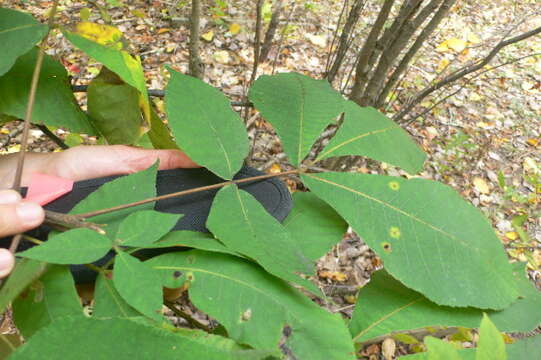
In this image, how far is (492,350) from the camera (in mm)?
477

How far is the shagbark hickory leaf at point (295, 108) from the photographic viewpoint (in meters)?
0.81

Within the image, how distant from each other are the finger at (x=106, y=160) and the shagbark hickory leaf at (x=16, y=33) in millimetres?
369

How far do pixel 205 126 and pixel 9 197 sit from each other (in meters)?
0.40

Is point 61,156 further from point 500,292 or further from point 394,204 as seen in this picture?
point 500,292

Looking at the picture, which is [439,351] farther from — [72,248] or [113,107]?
[113,107]

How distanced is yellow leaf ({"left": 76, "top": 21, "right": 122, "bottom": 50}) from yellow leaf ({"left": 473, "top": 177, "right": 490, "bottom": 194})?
2401mm

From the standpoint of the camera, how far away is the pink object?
847mm

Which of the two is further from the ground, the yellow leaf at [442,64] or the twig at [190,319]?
the yellow leaf at [442,64]

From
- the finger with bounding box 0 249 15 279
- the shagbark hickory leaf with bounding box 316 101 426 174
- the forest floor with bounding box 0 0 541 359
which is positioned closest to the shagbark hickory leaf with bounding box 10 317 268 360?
the finger with bounding box 0 249 15 279

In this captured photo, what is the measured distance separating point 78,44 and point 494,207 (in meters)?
2.52

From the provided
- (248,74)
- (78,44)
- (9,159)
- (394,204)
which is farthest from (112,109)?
(248,74)

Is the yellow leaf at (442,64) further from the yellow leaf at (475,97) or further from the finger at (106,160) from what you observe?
the finger at (106,160)

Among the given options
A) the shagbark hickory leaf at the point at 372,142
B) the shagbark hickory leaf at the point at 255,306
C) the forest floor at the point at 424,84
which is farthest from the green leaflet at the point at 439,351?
the forest floor at the point at 424,84

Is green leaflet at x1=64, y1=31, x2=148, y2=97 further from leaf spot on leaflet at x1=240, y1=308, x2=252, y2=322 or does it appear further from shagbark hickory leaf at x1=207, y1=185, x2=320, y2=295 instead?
leaf spot on leaflet at x1=240, y1=308, x2=252, y2=322
